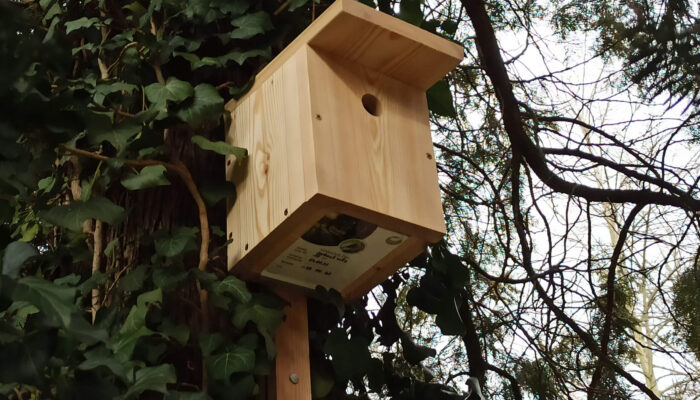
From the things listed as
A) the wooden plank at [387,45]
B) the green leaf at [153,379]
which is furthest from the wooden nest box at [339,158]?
the green leaf at [153,379]

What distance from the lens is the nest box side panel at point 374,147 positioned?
190cm

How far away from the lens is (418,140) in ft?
6.90

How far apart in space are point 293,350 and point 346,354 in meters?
0.12

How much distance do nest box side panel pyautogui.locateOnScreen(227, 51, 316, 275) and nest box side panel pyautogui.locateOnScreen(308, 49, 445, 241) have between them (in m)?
0.03

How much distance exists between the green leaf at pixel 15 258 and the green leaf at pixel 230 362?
0.56 metres

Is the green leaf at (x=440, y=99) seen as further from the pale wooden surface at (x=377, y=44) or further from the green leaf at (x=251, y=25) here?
the green leaf at (x=251, y=25)

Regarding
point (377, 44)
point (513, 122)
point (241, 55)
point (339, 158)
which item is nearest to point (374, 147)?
point (339, 158)

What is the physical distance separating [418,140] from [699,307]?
1.31 metres

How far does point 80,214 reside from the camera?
1.94 m

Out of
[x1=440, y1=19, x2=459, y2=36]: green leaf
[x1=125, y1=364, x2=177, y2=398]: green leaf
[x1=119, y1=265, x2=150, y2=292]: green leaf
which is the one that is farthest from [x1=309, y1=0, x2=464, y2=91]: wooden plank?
[x1=125, y1=364, x2=177, y2=398]: green leaf

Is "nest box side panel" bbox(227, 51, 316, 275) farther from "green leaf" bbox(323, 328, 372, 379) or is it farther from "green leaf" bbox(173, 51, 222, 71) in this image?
"green leaf" bbox(323, 328, 372, 379)

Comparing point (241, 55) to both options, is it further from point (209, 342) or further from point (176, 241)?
point (209, 342)

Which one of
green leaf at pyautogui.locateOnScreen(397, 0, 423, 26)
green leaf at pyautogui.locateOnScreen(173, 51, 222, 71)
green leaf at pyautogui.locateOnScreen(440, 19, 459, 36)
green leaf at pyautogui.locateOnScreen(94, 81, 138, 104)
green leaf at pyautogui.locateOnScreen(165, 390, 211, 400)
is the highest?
green leaf at pyautogui.locateOnScreen(440, 19, 459, 36)

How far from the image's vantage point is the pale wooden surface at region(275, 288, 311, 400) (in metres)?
1.99
